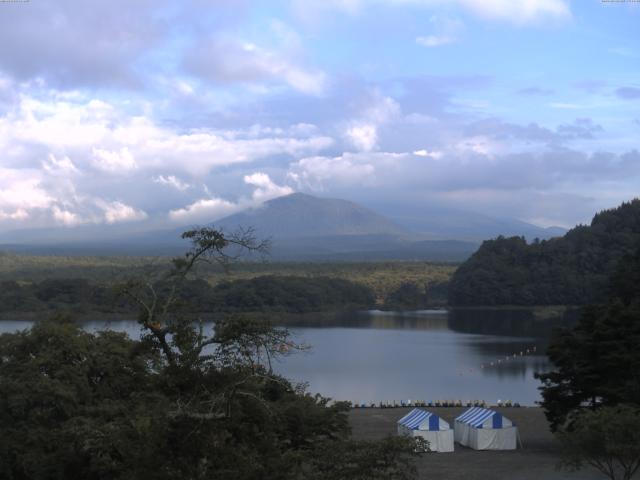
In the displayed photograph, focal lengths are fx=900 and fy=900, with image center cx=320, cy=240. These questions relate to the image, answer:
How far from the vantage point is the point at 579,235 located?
76.9 m

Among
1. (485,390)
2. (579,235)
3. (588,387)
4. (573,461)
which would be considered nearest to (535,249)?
(579,235)

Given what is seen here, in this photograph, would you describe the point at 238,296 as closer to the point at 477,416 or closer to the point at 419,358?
the point at 419,358

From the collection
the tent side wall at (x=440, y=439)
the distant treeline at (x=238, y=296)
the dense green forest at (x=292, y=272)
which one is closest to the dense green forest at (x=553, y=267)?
the dense green forest at (x=292, y=272)

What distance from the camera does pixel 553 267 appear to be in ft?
242

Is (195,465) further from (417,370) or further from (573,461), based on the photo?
(417,370)

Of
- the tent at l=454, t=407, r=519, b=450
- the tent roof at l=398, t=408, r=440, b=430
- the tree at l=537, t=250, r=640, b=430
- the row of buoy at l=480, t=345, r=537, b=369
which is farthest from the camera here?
the row of buoy at l=480, t=345, r=537, b=369

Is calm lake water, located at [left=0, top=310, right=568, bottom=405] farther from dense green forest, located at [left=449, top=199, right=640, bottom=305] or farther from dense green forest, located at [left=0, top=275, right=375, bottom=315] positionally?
dense green forest, located at [left=449, top=199, right=640, bottom=305]

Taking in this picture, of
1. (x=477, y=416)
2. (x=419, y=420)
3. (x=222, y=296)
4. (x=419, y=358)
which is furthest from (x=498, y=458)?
(x=222, y=296)

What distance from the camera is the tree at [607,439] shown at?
40.3 ft

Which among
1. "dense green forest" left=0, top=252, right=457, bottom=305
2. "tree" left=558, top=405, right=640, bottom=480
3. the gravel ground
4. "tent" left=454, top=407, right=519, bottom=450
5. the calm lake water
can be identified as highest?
"dense green forest" left=0, top=252, right=457, bottom=305

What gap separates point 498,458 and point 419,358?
22.4 m

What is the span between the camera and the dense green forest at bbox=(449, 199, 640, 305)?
234 feet

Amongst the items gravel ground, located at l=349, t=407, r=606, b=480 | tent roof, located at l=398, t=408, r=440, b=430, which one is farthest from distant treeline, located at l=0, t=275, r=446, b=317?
tent roof, located at l=398, t=408, r=440, b=430

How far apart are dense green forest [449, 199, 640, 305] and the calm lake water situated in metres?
10.2
